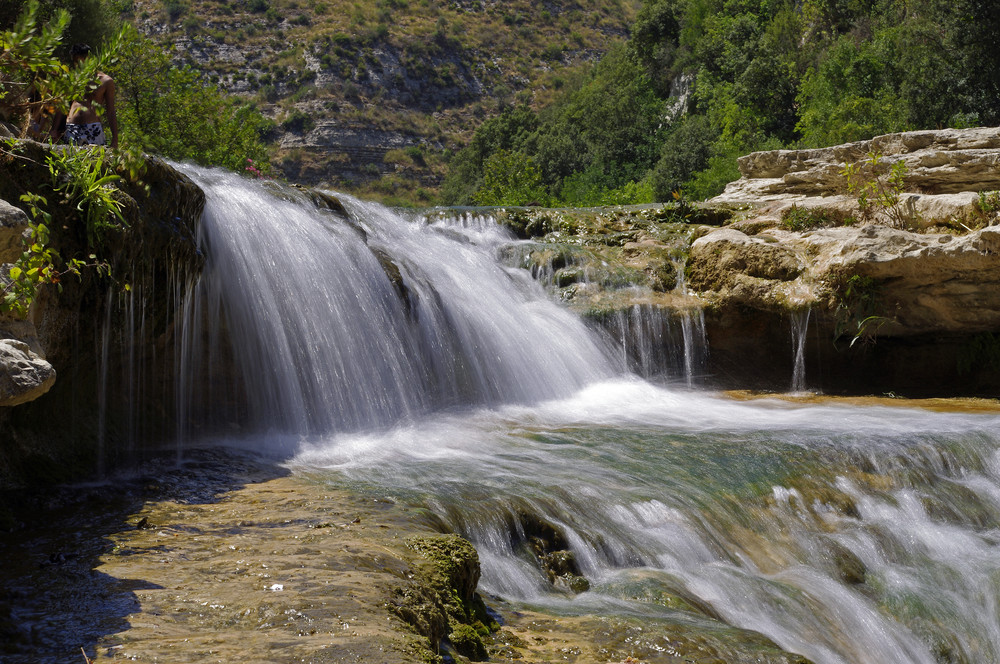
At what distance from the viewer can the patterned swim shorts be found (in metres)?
7.23

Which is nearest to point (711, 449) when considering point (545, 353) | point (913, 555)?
point (913, 555)

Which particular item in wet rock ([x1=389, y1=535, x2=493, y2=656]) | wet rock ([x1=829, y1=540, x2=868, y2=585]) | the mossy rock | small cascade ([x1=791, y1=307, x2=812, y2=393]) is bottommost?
wet rock ([x1=829, y1=540, x2=868, y2=585])

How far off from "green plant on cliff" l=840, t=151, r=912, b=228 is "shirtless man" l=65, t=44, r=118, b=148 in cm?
991

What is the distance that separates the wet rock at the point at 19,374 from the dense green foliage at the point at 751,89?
23800 mm

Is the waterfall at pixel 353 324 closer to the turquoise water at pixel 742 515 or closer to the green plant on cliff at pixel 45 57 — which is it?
the turquoise water at pixel 742 515

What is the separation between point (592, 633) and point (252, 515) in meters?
2.11

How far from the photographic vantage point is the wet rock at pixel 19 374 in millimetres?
3500

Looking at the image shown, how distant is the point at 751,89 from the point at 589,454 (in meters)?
27.8

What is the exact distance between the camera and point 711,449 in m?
7.87

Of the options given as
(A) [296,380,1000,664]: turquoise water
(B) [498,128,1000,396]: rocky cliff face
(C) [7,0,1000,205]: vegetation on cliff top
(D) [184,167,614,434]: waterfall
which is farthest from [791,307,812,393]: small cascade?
(C) [7,0,1000,205]: vegetation on cliff top

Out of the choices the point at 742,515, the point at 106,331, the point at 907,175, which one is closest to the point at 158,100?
the point at 106,331

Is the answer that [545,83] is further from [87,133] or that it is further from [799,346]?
[87,133]

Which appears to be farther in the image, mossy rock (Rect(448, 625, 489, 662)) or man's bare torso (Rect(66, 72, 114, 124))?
man's bare torso (Rect(66, 72, 114, 124))

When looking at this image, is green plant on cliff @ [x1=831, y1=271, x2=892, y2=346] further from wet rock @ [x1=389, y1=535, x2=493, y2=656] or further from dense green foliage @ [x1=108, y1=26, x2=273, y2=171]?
dense green foliage @ [x1=108, y1=26, x2=273, y2=171]
